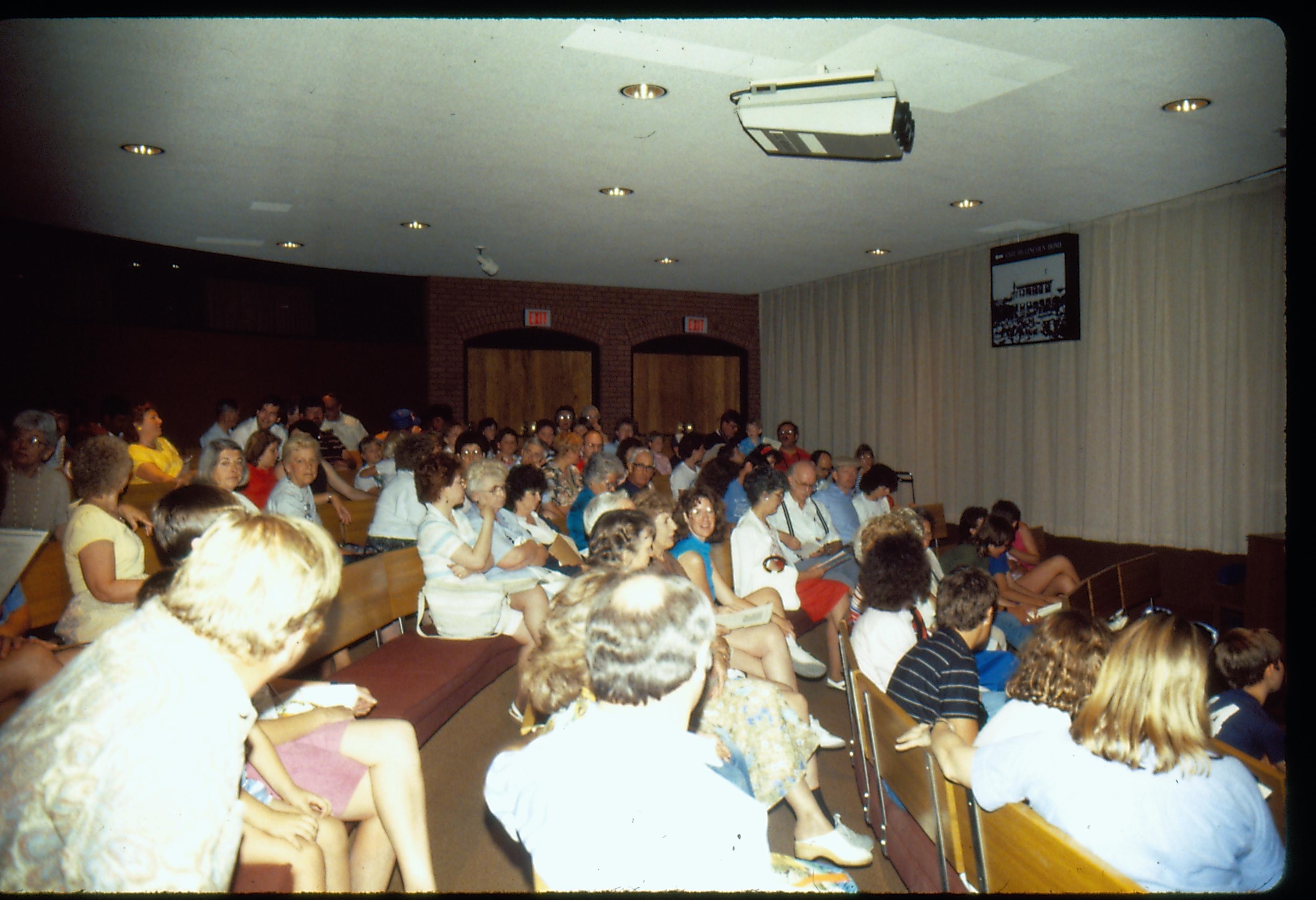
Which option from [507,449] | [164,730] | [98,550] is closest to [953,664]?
[164,730]

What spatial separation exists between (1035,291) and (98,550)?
7534 millimetres

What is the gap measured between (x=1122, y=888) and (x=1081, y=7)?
2.66 metres

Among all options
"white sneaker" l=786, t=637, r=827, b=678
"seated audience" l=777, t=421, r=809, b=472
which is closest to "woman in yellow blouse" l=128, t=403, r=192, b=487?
"white sneaker" l=786, t=637, r=827, b=678

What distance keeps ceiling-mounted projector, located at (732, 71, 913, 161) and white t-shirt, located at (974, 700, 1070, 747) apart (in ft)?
7.03

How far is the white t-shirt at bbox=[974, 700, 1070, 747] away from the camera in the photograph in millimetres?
1896

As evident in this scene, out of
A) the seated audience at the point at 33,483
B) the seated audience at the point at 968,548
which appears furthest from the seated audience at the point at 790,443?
the seated audience at the point at 33,483

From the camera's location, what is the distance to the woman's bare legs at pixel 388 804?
84.2 inches

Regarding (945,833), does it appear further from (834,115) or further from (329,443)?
(329,443)

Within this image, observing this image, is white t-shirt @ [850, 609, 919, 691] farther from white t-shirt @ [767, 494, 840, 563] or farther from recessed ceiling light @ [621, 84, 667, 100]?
recessed ceiling light @ [621, 84, 667, 100]

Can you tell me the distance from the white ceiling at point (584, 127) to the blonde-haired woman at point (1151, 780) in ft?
8.37

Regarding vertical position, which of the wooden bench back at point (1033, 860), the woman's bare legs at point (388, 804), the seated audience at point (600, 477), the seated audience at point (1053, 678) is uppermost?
the seated audience at point (600, 477)

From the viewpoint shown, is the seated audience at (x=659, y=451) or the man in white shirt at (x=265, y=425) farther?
the seated audience at (x=659, y=451)

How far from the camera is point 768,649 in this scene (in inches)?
137

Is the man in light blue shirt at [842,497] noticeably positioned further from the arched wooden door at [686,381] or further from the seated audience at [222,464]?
the arched wooden door at [686,381]
